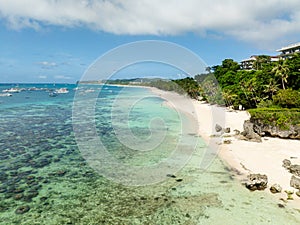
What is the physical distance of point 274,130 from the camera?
87.4ft

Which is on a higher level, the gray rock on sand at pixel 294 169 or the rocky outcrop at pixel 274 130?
the rocky outcrop at pixel 274 130

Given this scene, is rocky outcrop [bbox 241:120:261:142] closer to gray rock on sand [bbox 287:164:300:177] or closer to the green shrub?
the green shrub

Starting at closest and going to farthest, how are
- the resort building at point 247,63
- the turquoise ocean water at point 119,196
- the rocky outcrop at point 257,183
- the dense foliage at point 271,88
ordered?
the turquoise ocean water at point 119,196, the rocky outcrop at point 257,183, the dense foliage at point 271,88, the resort building at point 247,63

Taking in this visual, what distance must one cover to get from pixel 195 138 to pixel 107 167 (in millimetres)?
13273

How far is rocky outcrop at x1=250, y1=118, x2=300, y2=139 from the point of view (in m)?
25.7

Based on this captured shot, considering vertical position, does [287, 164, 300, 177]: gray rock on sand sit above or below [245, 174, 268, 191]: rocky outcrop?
above

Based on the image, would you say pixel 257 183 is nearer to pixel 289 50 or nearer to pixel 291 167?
pixel 291 167

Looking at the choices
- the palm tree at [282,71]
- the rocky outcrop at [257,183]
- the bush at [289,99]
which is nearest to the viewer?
the rocky outcrop at [257,183]

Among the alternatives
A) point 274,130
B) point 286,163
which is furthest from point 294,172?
point 274,130

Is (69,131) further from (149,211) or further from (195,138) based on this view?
(149,211)

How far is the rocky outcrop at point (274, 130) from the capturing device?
2570 cm

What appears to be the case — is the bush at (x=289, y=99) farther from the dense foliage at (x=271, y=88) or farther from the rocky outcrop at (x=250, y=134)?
the rocky outcrop at (x=250, y=134)

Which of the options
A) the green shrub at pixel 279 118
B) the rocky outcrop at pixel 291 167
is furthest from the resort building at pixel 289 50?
the rocky outcrop at pixel 291 167

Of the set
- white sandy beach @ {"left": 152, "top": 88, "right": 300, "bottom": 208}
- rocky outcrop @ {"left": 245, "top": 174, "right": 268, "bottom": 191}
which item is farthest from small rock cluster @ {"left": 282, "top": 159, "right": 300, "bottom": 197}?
rocky outcrop @ {"left": 245, "top": 174, "right": 268, "bottom": 191}
